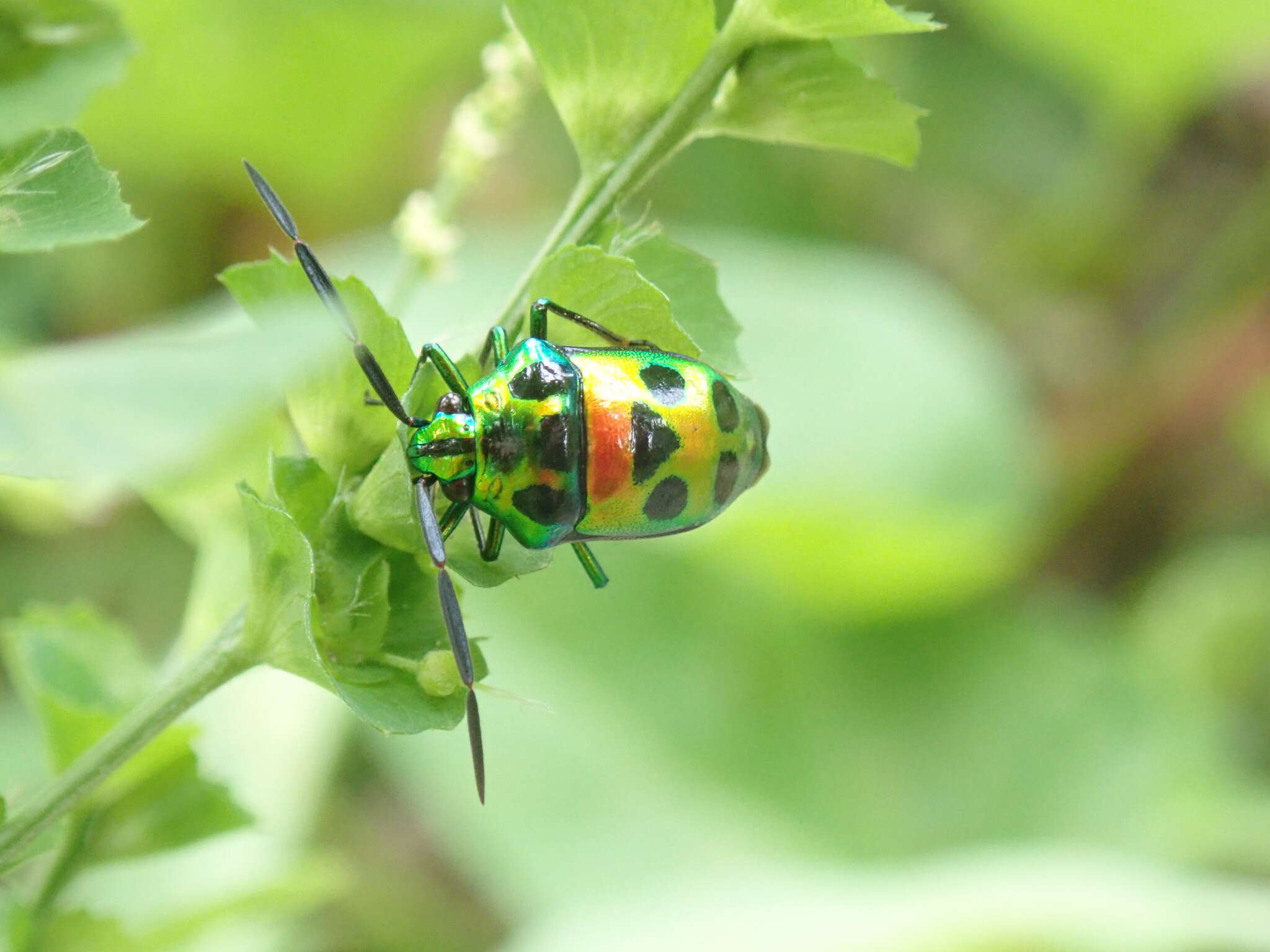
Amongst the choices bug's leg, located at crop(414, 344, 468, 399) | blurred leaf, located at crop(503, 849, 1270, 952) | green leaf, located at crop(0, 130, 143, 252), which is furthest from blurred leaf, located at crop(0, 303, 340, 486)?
blurred leaf, located at crop(503, 849, 1270, 952)

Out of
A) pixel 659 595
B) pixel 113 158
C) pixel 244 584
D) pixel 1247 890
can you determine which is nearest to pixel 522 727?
pixel 659 595

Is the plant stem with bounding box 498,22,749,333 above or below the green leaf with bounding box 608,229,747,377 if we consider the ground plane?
above

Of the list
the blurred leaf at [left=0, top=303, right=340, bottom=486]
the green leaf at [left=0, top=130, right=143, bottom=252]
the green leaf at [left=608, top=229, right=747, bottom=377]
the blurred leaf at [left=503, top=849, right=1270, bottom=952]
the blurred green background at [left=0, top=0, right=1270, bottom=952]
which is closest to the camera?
the blurred leaf at [left=0, top=303, right=340, bottom=486]

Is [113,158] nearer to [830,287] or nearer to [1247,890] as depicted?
[830,287]

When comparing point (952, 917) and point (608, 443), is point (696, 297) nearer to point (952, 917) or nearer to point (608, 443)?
point (608, 443)

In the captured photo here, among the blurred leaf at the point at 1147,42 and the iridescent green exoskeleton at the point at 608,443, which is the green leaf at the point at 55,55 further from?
the blurred leaf at the point at 1147,42

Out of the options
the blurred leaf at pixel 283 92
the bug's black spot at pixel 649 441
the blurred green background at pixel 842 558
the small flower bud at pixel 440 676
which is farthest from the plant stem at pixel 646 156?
the blurred leaf at pixel 283 92

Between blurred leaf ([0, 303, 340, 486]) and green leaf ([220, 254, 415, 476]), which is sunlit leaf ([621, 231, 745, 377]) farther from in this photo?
blurred leaf ([0, 303, 340, 486])
